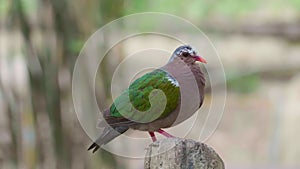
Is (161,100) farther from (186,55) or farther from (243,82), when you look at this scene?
(243,82)

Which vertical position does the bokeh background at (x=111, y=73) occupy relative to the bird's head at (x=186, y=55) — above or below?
above

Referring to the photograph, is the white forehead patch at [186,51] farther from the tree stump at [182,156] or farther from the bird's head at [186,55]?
the tree stump at [182,156]

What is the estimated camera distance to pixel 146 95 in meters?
1.83

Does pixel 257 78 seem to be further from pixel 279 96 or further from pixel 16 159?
pixel 16 159

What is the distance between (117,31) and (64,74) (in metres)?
0.39

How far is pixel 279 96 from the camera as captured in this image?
784cm

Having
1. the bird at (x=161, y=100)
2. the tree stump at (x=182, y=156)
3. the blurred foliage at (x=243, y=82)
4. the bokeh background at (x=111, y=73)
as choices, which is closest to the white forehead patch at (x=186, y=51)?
the bird at (x=161, y=100)

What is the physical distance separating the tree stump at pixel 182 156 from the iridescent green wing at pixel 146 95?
0.08 metres

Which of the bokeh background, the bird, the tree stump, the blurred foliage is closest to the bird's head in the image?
the bird

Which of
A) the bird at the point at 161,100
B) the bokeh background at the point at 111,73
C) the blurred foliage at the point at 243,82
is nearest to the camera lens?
the bird at the point at 161,100

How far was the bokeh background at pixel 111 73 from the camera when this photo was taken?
14.9 ft

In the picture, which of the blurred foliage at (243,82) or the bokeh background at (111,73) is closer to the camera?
the bokeh background at (111,73)

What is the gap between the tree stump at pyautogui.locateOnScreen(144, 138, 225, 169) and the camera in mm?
1840

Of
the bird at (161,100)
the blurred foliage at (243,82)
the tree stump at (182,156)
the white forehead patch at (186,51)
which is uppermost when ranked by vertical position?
the blurred foliage at (243,82)
